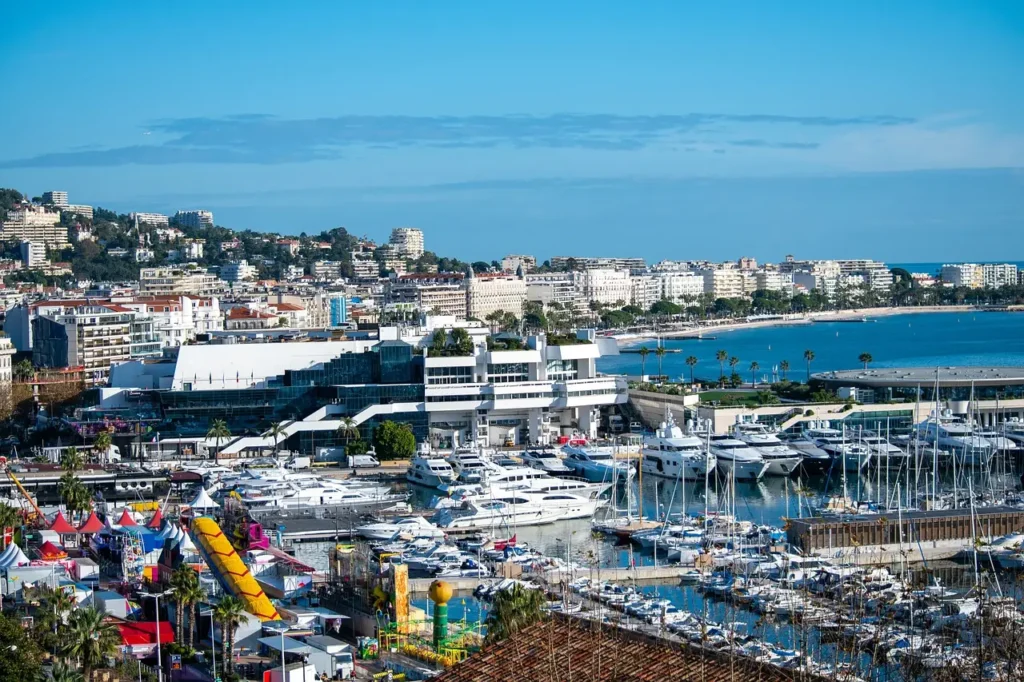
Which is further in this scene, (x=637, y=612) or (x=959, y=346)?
(x=959, y=346)

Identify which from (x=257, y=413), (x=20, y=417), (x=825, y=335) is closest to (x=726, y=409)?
(x=257, y=413)

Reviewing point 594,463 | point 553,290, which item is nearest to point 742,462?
point 594,463

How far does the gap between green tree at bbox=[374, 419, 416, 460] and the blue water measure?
2662 cm

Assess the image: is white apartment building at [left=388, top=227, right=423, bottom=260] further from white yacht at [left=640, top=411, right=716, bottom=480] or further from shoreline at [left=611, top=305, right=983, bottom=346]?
white yacht at [left=640, top=411, right=716, bottom=480]

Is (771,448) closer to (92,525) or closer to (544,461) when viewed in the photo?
(544,461)

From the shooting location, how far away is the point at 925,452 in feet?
118

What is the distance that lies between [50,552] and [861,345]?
74132 millimetres

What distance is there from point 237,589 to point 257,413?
766 inches

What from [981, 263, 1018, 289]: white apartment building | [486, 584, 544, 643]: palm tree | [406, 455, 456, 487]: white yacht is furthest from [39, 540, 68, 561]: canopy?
[981, 263, 1018, 289]: white apartment building

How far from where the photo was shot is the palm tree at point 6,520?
24484mm

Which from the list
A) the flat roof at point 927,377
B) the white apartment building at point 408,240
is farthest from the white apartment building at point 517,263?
the flat roof at point 927,377

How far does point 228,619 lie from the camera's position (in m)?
17.8

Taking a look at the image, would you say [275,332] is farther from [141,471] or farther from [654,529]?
[654,529]

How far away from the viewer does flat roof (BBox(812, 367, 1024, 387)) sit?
139 feet
